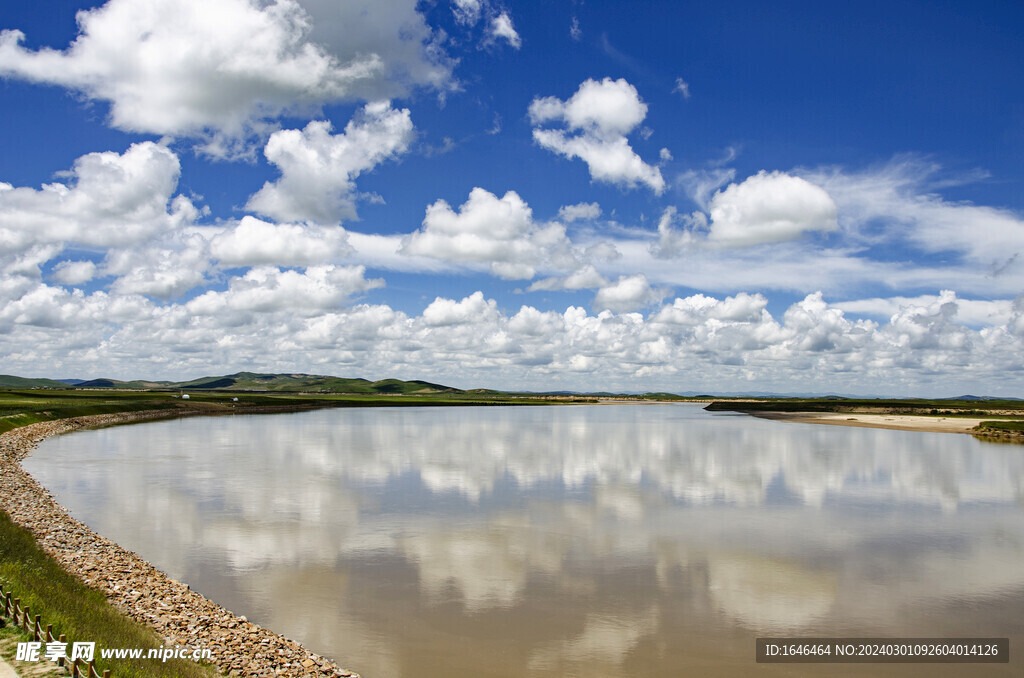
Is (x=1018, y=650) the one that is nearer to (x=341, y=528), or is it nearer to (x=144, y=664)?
(x=144, y=664)

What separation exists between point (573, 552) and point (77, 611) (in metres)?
18.1

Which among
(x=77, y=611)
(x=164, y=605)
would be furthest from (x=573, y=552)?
(x=77, y=611)

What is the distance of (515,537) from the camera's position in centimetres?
2995

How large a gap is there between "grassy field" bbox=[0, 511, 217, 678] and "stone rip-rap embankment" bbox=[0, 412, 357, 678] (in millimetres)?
555

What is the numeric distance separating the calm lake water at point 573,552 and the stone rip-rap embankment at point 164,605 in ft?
3.31

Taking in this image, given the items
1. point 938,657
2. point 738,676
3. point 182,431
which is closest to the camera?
point 738,676

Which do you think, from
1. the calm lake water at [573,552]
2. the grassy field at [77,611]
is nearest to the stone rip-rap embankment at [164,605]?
the grassy field at [77,611]

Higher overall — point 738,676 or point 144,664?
point 144,664

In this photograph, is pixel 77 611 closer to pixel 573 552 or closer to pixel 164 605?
pixel 164 605

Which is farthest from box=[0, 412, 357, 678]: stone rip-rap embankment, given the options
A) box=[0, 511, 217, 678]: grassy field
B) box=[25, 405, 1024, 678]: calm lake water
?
box=[25, 405, 1024, 678]: calm lake water

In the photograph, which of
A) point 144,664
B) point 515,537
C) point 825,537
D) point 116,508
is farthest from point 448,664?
point 116,508

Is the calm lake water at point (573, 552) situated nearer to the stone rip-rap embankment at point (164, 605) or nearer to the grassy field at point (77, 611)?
the stone rip-rap embankment at point (164, 605)

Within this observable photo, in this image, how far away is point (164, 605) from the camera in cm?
1958

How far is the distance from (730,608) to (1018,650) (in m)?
7.87
